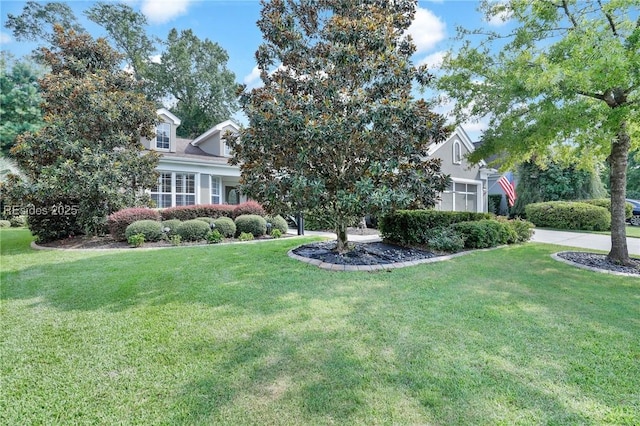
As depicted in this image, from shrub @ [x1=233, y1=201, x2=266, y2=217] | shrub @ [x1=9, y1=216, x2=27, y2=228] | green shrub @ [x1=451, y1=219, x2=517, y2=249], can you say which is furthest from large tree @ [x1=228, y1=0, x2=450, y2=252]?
shrub @ [x1=9, y1=216, x2=27, y2=228]

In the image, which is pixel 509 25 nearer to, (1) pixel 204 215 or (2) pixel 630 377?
(2) pixel 630 377

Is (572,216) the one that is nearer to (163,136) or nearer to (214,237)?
(214,237)

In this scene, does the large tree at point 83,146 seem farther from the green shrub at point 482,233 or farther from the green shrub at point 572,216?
the green shrub at point 572,216

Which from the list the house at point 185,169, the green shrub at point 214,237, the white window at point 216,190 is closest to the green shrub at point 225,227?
the green shrub at point 214,237

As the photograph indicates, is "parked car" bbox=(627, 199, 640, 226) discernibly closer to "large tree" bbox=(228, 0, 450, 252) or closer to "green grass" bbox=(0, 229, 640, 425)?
"green grass" bbox=(0, 229, 640, 425)

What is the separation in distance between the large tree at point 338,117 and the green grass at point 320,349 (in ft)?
6.48

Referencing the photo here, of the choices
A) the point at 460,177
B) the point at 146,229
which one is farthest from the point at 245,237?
the point at 460,177

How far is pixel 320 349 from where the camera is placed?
10.5 feet

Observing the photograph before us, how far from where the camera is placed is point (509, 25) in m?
7.62

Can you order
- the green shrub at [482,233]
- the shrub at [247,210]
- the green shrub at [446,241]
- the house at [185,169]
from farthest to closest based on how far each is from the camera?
the house at [185,169] → the shrub at [247,210] → the green shrub at [482,233] → the green shrub at [446,241]

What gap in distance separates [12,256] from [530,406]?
11.2 metres

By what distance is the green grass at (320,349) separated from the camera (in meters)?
2.36

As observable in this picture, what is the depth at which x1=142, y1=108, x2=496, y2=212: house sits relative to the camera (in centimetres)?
1555

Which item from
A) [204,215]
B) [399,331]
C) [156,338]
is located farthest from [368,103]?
[204,215]
